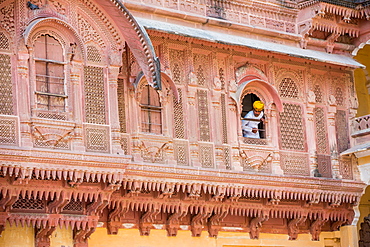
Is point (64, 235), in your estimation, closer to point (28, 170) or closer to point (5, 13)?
point (28, 170)

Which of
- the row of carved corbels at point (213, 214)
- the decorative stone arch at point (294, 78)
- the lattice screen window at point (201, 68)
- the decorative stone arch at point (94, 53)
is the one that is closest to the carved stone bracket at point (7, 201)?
the row of carved corbels at point (213, 214)

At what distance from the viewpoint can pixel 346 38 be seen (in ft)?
60.9

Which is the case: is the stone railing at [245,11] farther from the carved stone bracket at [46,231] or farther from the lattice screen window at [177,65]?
the carved stone bracket at [46,231]

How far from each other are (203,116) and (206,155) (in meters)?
0.66

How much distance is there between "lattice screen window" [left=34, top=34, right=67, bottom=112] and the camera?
1405cm

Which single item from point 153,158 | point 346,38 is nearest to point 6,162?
point 153,158

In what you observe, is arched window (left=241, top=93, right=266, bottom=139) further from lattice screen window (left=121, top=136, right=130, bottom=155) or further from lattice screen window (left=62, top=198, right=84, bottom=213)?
lattice screen window (left=62, top=198, right=84, bottom=213)

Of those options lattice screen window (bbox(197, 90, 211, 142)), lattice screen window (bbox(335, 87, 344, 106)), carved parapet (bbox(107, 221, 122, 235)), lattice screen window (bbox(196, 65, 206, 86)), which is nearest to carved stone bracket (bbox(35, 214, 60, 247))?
carved parapet (bbox(107, 221, 122, 235))

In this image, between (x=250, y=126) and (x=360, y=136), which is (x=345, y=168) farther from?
(x=250, y=126)

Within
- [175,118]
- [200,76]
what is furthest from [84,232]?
[200,76]

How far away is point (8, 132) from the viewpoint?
13453 mm

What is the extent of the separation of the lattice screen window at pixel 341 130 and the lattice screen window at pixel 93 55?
5.36 metres

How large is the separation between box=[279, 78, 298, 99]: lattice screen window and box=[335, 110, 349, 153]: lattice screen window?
3.43 ft

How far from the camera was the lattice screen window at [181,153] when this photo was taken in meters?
15.6
